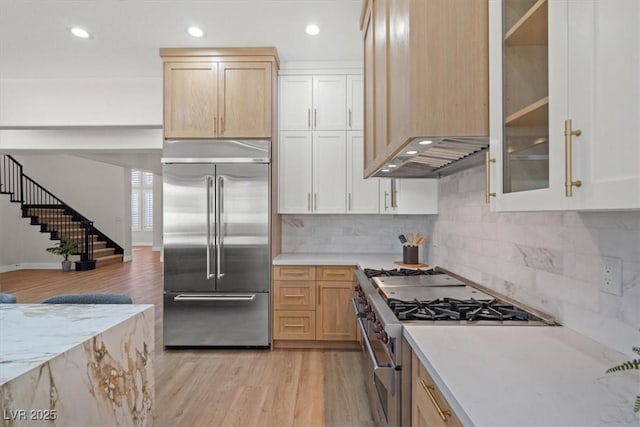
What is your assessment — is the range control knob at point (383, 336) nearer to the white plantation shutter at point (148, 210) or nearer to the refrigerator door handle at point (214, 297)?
the refrigerator door handle at point (214, 297)

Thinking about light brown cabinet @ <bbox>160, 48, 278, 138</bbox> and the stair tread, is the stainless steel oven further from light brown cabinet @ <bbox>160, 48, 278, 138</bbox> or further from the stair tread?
the stair tread

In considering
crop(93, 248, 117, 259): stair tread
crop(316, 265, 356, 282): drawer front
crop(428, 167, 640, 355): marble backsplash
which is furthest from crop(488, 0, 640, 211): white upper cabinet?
crop(93, 248, 117, 259): stair tread

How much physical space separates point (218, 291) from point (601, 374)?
2.97 meters

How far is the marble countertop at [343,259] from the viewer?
3.25 m

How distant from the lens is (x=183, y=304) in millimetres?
3416

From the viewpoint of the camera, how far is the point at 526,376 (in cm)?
105

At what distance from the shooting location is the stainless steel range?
59.7 inches

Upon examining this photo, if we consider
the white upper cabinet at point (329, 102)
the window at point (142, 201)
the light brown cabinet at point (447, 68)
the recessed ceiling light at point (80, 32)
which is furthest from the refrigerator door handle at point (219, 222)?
the window at point (142, 201)

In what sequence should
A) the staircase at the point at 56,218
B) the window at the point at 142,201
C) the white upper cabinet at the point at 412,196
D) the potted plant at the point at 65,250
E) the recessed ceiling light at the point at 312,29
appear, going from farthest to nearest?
1. the window at the point at 142,201
2. the staircase at the point at 56,218
3. the potted plant at the point at 65,250
4. the white upper cabinet at the point at 412,196
5. the recessed ceiling light at the point at 312,29

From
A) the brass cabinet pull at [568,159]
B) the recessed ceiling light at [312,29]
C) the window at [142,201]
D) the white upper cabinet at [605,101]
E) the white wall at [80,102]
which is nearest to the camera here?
the white upper cabinet at [605,101]

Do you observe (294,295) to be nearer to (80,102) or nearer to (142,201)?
(80,102)

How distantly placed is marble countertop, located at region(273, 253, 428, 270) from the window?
12.4 metres

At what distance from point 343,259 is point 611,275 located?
7.87ft

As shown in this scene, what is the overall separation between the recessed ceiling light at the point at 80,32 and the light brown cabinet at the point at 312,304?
2597 mm
